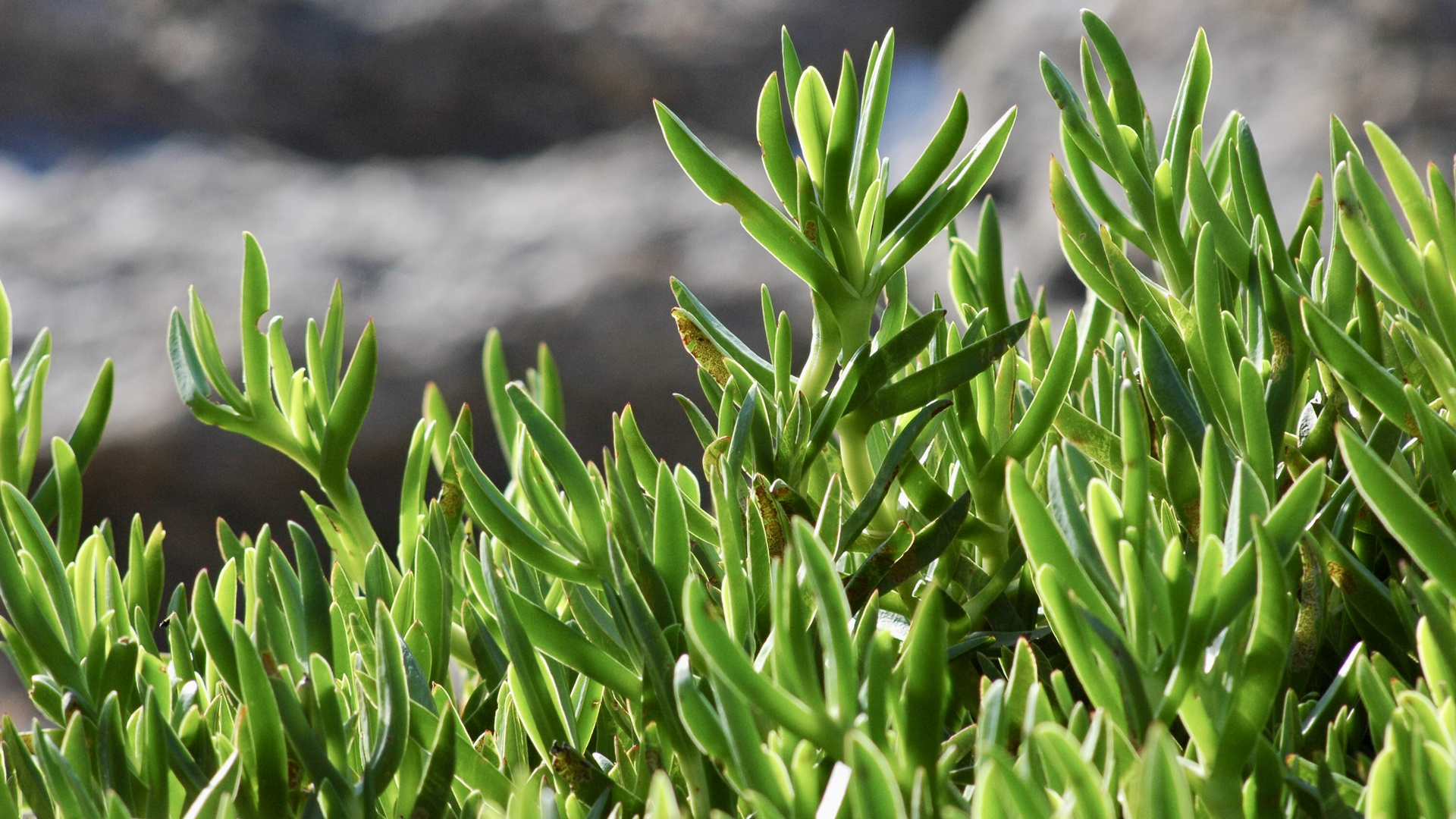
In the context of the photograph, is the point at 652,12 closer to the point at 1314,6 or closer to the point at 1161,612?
the point at 1314,6

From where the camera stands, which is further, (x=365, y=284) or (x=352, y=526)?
(x=365, y=284)

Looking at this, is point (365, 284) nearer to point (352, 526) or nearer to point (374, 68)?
point (374, 68)

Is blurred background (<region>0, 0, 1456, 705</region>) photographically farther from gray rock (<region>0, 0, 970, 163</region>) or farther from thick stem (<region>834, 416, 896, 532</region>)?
thick stem (<region>834, 416, 896, 532</region>)

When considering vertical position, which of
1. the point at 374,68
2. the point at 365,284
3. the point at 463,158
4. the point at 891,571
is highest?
the point at 374,68

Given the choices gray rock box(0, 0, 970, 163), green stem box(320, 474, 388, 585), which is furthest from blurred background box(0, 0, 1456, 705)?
green stem box(320, 474, 388, 585)

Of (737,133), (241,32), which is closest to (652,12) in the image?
(737,133)

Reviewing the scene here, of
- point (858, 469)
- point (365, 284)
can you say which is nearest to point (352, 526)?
point (858, 469)

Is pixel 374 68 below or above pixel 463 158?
above
